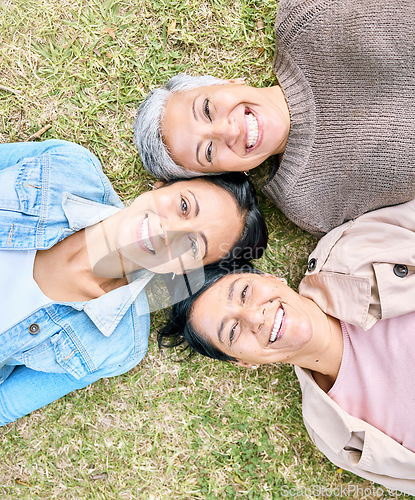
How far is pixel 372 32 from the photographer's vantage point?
2.20m

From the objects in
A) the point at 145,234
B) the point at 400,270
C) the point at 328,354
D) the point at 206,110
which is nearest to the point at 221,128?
the point at 206,110

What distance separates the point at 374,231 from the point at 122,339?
1.72 m

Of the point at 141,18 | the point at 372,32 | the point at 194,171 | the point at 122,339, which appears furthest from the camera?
the point at 141,18

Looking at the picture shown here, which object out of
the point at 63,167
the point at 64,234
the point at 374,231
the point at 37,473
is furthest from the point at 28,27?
the point at 37,473

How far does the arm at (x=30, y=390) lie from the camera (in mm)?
2559

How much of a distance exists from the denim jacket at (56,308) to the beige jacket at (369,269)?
44.3 inches

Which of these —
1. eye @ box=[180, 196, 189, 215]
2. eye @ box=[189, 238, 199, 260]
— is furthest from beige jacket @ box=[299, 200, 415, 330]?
eye @ box=[180, 196, 189, 215]

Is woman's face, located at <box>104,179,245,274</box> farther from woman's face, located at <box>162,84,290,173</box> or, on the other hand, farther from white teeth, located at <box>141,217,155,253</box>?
woman's face, located at <box>162,84,290,173</box>

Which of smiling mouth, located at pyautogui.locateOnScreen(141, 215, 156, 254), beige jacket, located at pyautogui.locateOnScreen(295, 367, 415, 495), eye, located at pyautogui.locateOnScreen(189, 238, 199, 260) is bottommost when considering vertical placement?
beige jacket, located at pyautogui.locateOnScreen(295, 367, 415, 495)

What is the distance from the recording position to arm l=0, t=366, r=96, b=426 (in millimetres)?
2559

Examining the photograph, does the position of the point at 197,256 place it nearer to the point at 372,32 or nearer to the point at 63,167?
the point at 63,167

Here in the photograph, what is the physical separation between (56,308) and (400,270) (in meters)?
2.05

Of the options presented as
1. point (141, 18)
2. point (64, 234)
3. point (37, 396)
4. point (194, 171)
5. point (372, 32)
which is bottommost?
point (37, 396)

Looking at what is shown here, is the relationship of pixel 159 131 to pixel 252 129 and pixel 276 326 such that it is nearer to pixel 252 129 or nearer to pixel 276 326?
pixel 252 129
